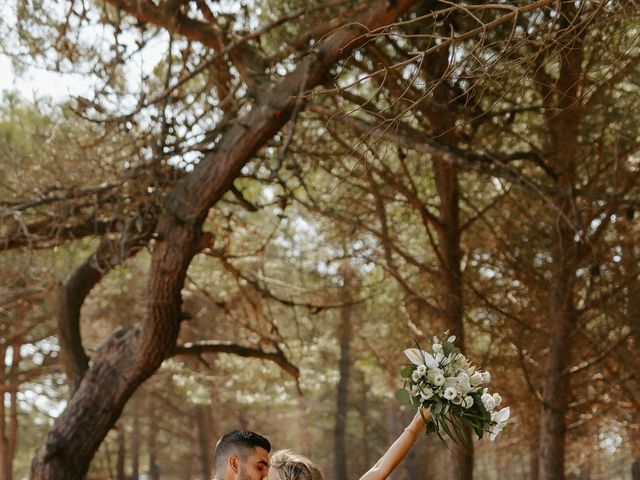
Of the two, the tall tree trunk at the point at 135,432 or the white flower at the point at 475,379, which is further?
the tall tree trunk at the point at 135,432

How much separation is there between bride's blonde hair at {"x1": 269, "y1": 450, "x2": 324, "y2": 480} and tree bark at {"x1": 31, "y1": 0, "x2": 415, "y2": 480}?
16.5ft

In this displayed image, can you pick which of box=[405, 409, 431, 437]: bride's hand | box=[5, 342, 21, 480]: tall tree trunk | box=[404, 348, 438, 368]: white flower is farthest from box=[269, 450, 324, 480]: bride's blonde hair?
box=[5, 342, 21, 480]: tall tree trunk

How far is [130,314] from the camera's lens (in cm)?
2008

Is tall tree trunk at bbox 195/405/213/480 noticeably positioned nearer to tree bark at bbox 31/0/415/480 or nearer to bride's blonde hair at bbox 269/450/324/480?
tree bark at bbox 31/0/415/480

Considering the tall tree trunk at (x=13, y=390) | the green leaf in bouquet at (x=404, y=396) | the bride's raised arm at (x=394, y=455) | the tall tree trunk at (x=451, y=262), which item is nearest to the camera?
the bride's raised arm at (x=394, y=455)

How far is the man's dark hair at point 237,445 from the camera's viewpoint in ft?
14.1

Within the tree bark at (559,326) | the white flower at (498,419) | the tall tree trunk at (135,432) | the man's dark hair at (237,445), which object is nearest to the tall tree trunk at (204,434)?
the tall tree trunk at (135,432)

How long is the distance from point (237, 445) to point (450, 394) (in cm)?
104

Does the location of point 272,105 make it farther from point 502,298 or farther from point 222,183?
point 502,298

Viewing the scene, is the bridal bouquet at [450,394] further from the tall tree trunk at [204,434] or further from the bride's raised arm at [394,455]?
the tall tree trunk at [204,434]

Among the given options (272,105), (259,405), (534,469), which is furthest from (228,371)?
(272,105)

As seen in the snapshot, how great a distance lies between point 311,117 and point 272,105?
1.78 metres

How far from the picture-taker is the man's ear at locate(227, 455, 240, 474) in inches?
169

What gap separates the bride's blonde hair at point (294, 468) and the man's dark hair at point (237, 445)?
0.26 m
